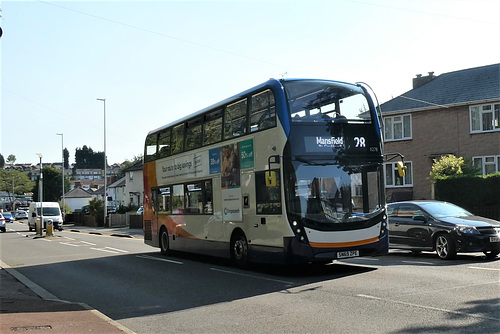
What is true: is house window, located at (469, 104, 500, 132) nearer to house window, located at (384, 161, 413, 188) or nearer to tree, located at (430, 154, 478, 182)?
house window, located at (384, 161, 413, 188)

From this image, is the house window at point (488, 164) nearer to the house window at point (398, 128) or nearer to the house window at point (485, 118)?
the house window at point (485, 118)

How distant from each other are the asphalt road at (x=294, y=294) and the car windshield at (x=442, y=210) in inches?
44.5

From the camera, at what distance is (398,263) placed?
44.2 feet

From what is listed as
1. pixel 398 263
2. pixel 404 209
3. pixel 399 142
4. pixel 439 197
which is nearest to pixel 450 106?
pixel 399 142

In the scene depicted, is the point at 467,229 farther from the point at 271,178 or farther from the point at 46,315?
the point at 46,315

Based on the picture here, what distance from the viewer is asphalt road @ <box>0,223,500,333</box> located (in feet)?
23.1

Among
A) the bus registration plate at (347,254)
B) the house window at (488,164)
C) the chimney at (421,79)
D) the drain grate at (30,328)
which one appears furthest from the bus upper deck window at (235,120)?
the chimney at (421,79)

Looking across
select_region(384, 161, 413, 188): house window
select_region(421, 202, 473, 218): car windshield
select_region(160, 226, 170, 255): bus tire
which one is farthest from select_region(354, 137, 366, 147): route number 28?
select_region(384, 161, 413, 188): house window

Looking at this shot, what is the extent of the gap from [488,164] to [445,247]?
867 inches

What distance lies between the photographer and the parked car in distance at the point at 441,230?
A: 1324 centimetres

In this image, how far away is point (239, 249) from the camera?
13.4 m

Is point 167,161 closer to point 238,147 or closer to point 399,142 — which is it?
point 238,147

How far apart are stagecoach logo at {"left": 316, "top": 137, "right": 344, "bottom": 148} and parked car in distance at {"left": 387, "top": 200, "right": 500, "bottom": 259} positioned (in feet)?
13.5

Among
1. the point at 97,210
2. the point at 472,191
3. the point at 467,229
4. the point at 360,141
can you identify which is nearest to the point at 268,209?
the point at 360,141
